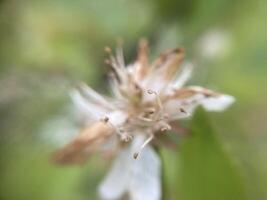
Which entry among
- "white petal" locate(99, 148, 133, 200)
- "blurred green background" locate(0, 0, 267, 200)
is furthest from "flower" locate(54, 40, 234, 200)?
"blurred green background" locate(0, 0, 267, 200)

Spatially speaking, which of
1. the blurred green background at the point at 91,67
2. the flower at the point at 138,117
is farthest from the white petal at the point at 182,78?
the blurred green background at the point at 91,67

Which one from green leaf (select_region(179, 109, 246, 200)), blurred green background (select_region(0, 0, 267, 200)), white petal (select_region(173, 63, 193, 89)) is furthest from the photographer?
blurred green background (select_region(0, 0, 267, 200))

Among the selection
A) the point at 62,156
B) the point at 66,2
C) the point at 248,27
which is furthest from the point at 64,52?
the point at 62,156

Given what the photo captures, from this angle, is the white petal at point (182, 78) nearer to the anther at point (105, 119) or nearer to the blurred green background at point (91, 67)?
the anther at point (105, 119)

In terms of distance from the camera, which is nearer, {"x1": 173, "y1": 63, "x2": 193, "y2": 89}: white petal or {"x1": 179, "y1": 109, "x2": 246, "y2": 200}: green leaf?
{"x1": 179, "y1": 109, "x2": 246, "y2": 200}: green leaf

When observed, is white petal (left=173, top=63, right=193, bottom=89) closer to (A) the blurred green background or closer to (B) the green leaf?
(B) the green leaf

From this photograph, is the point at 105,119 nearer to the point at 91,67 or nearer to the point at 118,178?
the point at 118,178

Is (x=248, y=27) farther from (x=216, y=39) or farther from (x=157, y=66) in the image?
(x=157, y=66)
